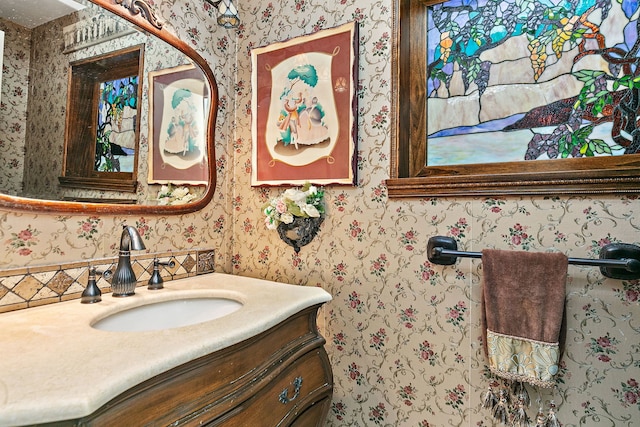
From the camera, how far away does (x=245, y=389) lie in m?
0.87

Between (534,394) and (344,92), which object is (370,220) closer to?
(344,92)

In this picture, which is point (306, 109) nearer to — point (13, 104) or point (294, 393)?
point (13, 104)

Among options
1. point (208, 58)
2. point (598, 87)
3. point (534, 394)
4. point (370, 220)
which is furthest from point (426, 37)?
point (534, 394)

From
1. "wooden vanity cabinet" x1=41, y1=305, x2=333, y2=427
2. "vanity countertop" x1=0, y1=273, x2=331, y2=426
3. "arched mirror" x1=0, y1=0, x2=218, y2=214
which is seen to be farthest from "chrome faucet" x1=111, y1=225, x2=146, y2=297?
"wooden vanity cabinet" x1=41, y1=305, x2=333, y2=427

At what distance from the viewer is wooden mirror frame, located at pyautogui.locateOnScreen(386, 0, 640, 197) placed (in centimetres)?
107

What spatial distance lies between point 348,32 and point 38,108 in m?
1.12

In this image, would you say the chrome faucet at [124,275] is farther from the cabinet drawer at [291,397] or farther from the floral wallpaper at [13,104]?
the cabinet drawer at [291,397]

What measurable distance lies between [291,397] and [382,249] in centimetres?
63

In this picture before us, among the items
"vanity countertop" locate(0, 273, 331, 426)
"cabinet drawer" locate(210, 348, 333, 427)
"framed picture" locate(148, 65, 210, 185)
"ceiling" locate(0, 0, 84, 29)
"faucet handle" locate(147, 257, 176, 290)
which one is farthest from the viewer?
"framed picture" locate(148, 65, 210, 185)

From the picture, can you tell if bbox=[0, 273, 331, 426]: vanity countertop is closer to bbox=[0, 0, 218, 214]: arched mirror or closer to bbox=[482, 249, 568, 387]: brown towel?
bbox=[0, 0, 218, 214]: arched mirror

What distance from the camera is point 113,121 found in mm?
1238

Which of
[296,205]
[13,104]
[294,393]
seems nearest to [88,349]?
[294,393]

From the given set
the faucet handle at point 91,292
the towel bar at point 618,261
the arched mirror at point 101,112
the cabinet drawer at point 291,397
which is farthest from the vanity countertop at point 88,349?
the towel bar at point 618,261

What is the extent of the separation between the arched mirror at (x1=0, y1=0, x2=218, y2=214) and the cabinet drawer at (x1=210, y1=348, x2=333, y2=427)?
2.69 ft
